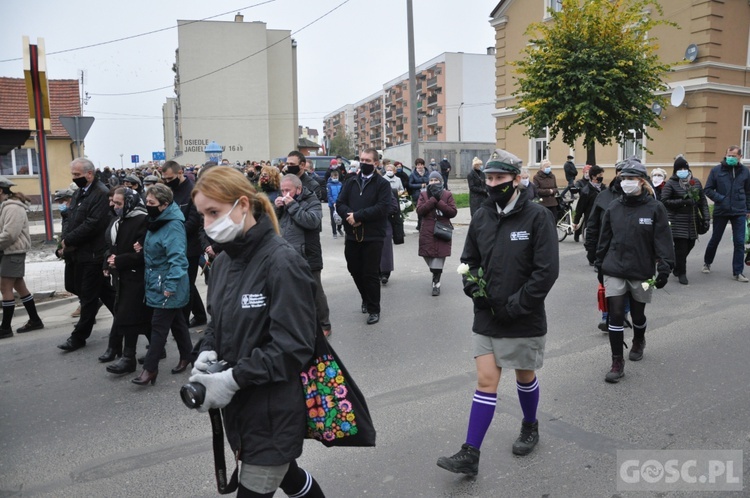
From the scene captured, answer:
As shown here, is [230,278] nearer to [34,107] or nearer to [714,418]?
[714,418]

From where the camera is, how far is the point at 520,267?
12.7ft

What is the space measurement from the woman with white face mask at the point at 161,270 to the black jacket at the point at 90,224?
150 centimetres

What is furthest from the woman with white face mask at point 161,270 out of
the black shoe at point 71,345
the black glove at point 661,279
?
the black glove at point 661,279

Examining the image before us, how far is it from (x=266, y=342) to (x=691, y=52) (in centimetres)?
2546

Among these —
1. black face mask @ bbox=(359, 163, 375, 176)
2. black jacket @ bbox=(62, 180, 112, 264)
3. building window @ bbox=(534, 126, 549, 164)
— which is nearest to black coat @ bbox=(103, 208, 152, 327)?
black jacket @ bbox=(62, 180, 112, 264)

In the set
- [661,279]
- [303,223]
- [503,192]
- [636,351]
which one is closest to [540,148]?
[636,351]

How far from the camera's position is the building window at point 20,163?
31.2 metres

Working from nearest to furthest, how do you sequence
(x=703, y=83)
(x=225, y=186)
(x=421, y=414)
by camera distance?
(x=225, y=186), (x=421, y=414), (x=703, y=83)

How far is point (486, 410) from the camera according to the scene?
12.4 feet

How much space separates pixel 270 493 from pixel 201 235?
5168 mm

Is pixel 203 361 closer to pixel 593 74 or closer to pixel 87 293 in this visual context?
pixel 87 293

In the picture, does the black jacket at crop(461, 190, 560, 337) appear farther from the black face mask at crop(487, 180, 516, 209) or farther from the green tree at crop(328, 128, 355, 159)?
the green tree at crop(328, 128, 355, 159)
